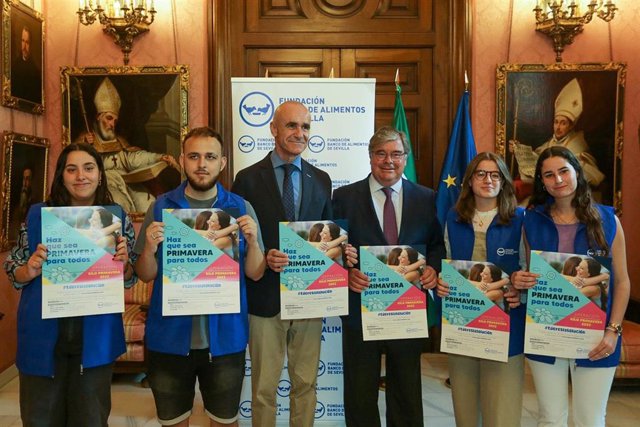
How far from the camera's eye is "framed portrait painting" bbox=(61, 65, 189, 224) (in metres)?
5.07

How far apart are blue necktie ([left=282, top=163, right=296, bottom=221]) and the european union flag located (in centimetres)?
186

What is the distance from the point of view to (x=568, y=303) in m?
2.39

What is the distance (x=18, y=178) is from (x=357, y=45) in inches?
122

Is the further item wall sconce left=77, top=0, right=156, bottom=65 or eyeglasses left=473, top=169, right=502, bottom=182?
wall sconce left=77, top=0, right=156, bottom=65

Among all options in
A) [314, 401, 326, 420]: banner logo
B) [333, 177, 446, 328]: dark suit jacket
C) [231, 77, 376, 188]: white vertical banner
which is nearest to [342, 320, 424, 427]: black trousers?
[333, 177, 446, 328]: dark suit jacket

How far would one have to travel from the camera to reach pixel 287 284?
8.68 feet

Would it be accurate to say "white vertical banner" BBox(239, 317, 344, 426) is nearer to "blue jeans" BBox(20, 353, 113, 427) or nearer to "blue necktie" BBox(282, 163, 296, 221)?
"blue necktie" BBox(282, 163, 296, 221)

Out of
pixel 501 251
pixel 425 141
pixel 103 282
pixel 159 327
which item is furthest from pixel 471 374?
pixel 425 141

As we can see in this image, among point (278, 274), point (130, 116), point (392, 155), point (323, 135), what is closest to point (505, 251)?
point (392, 155)

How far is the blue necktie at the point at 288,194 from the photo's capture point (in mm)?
2809

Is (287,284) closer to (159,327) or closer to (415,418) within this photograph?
(159,327)

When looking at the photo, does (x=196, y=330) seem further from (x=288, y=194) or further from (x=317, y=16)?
(x=317, y=16)

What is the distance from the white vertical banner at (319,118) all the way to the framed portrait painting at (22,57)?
2.06m

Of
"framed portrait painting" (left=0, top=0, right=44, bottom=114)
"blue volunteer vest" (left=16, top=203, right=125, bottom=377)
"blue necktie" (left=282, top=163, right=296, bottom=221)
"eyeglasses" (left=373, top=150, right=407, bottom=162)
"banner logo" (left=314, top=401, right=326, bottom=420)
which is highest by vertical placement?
"framed portrait painting" (left=0, top=0, right=44, bottom=114)
